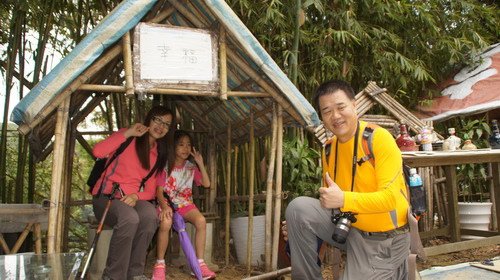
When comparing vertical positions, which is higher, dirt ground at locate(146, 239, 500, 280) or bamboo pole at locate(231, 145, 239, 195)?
bamboo pole at locate(231, 145, 239, 195)

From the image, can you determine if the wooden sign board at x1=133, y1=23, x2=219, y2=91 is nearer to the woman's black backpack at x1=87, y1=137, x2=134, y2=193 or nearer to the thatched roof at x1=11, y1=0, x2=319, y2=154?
the thatched roof at x1=11, y1=0, x2=319, y2=154

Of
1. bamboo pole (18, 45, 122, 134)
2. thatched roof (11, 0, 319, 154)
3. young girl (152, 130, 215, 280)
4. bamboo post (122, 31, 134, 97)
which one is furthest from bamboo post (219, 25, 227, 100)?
young girl (152, 130, 215, 280)

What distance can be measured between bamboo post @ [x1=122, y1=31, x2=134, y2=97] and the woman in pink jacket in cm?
63

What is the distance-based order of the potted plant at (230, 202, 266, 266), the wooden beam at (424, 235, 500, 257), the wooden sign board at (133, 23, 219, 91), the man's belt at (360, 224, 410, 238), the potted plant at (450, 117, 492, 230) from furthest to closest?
the potted plant at (450, 117, 492, 230), the potted plant at (230, 202, 266, 266), the wooden beam at (424, 235, 500, 257), the wooden sign board at (133, 23, 219, 91), the man's belt at (360, 224, 410, 238)

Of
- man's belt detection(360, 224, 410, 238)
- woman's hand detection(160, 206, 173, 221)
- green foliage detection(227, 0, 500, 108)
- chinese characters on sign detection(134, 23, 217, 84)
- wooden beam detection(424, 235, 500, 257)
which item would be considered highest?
green foliage detection(227, 0, 500, 108)

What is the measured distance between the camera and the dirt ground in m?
4.65

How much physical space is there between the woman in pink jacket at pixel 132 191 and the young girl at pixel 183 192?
257mm

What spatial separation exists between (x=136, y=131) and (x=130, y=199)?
2.07ft

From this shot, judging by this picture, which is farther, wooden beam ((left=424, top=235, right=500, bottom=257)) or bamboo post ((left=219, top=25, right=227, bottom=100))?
wooden beam ((left=424, top=235, right=500, bottom=257))

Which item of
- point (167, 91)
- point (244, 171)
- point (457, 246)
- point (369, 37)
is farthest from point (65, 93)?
point (457, 246)

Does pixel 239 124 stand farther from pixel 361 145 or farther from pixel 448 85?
pixel 448 85

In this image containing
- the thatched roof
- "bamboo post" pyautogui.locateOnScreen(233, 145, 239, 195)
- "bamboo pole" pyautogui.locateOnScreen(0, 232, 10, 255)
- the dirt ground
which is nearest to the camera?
the thatched roof

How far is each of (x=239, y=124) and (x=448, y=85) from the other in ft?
12.9

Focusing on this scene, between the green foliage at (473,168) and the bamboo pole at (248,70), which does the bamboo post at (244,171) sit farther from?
the green foliage at (473,168)
